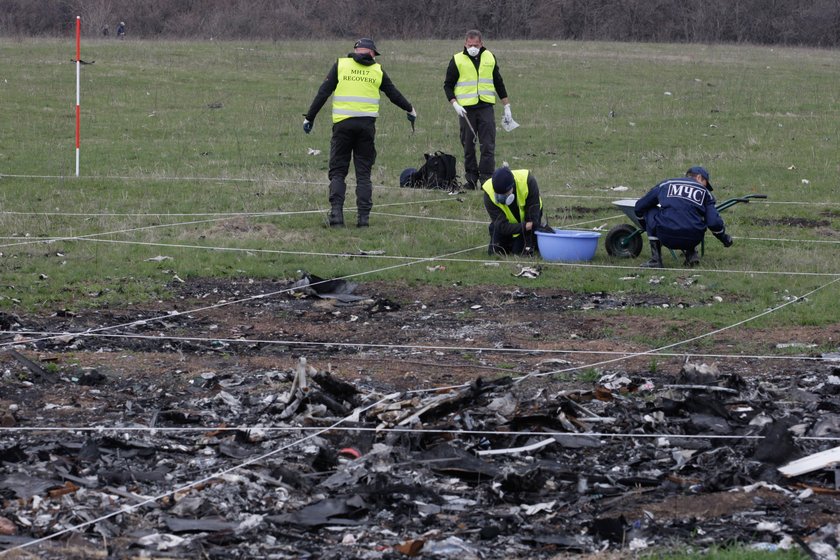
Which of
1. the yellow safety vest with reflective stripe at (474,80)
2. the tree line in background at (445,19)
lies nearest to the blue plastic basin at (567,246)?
the yellow safety vest with reflective stripe at (474,80)

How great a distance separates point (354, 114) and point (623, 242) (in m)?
3.47

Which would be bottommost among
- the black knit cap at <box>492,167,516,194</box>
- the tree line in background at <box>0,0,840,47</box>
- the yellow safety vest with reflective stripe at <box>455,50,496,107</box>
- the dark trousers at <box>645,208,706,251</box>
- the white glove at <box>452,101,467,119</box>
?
the dark trousers at <box>645,208,706,251</box>

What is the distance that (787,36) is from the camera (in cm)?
5144

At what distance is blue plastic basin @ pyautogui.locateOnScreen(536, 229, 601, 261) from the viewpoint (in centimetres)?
1129

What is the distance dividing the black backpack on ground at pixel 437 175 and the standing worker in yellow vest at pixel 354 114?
8.70ft

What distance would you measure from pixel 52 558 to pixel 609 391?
3.62 meters

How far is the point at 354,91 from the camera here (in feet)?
42.8

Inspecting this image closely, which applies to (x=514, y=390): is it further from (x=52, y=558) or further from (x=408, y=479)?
(x=52, y=558)

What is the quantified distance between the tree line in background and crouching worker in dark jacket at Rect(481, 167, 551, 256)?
33.0m

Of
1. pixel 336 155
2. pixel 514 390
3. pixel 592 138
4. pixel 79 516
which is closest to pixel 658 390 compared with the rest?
pixel 514 390

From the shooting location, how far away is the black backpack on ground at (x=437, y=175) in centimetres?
1586

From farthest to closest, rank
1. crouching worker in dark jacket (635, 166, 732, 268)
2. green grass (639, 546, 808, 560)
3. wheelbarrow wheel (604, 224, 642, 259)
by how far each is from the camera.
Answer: wheelbarrow wheel (604, 224, 642, 259) < crouching worker in dark jacket (635, 166, 732, 268) < green grass (639, 546, 808, 560)

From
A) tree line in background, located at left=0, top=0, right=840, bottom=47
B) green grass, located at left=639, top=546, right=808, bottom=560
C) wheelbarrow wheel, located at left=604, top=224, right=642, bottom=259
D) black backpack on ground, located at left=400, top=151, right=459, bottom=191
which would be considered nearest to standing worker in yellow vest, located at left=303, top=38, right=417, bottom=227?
black backpack on ground, located at left=400, top=151, right=459, bottom=191

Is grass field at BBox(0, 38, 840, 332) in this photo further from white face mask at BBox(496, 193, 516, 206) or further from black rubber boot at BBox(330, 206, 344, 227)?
white face mask at BBox(496, 193, 516, 206)
